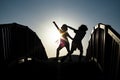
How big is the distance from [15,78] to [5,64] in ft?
2.76

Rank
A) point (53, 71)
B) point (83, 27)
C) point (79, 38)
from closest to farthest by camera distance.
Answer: point (53, 71), point (83, 27), point (79, 38)

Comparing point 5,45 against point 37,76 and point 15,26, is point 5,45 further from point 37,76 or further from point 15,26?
point 37,76

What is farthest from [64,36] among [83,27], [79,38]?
[83,27]

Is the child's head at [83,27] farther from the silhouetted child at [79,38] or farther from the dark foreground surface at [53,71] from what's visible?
the dark foreground surface at [53,71]

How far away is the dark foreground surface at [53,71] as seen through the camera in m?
6.43

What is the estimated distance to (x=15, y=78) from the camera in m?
6.43

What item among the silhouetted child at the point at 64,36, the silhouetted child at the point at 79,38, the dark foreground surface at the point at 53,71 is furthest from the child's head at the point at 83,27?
the dark foreground surface at the point at 53,71

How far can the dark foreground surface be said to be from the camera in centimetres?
643

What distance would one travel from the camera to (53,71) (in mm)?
6770

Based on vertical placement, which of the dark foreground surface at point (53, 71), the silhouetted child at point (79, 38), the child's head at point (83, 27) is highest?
the child's head at point (83, 27)

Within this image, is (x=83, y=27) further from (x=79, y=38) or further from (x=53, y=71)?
(x=53, y=71)

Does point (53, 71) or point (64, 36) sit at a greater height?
point (64, 36)

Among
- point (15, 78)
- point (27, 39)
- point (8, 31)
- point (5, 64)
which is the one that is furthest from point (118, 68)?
point (27, 39)

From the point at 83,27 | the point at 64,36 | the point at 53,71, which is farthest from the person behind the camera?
the point at 64,36
